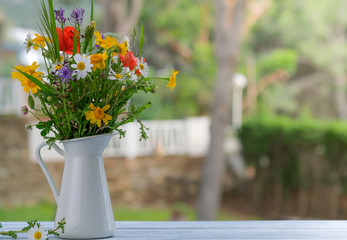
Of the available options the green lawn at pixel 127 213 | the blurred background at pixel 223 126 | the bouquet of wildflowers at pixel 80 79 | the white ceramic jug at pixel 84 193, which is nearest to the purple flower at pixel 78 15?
the bouquet of wildflowers at pixel 80 79

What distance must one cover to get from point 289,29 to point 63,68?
36.6 feet

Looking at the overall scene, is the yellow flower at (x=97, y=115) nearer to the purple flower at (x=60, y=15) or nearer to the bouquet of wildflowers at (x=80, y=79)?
the bouquet of wildflowers at (x=80, y=79)

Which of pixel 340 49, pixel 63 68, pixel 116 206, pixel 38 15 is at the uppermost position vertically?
pixel 340 49

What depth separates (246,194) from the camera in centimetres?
829

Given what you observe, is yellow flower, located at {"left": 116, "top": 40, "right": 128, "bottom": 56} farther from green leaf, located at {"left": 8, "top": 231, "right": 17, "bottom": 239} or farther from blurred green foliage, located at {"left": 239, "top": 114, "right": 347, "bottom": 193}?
blurred green foliage, located at {"left": 239, "top": 114, "right": 347, "bottom": 193}

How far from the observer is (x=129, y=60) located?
3.43 ft

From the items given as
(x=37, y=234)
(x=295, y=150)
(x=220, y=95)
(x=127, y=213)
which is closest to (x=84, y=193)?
(x=37, y=234)

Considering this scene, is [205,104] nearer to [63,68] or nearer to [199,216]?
[199,216]

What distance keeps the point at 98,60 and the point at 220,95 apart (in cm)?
561

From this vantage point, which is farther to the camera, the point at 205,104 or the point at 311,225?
the point at 205,104

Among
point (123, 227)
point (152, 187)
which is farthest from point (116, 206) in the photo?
point (123, 227)

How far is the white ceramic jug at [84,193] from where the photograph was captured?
1.06 metres

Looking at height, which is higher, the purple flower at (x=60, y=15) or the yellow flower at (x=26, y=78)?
the purple flower at (x=60, y=15)

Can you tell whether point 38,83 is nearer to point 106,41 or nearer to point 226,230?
point 106,41
